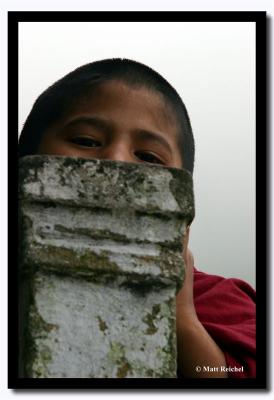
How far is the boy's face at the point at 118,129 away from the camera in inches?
93.7

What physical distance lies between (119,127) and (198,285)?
2.48 feet

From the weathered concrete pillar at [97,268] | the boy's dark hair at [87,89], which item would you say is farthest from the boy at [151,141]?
the weathered concrete pillar at [97,268]

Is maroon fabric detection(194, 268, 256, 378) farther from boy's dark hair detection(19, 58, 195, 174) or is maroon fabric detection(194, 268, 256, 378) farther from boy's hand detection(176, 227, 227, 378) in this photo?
boy's dark hair detection(19, 58, 195, 174)

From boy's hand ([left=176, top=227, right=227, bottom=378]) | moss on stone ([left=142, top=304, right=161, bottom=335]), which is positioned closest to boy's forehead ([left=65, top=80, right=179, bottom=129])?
boy's hand ([left=176, top=227, right=227, bottom=378])

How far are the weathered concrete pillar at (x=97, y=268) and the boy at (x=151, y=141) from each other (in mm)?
551

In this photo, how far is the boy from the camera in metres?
2.29

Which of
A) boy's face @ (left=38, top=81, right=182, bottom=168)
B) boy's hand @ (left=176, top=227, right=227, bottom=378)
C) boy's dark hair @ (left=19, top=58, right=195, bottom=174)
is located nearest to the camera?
boy's hand @ (left=176, top=227, right=227, bottom=378)

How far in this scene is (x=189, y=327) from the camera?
2.30 m

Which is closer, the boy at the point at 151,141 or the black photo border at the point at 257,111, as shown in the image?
the black photo border at the point at 257,111

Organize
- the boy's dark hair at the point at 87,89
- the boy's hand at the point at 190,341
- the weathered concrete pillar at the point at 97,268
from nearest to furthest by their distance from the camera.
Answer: the weathered concrete pillar at the point at 97,268, the boy's hand at the point at 190,341, the boy's dark hair at the point at 87,89

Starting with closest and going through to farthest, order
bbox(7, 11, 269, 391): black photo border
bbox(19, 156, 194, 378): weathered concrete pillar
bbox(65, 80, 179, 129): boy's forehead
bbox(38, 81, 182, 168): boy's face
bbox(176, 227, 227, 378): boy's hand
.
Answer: bbox(19, 156, 194, 378): weathered concrete pillar → bbox(7, 11, 269, 391): black photo border → bbox(176, 227, 227, 378): boy's hand → bbox(38, 81, 182, 168): boy's face → bbox(65, 80, 179, 129): boy's forehead

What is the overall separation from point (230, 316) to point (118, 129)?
800mm

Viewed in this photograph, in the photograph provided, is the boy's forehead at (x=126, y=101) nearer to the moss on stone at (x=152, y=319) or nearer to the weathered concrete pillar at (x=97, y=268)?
the weathered concrete pillar at (x=97, y=268)

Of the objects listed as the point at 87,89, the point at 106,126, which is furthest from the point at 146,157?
the point at 87,89
